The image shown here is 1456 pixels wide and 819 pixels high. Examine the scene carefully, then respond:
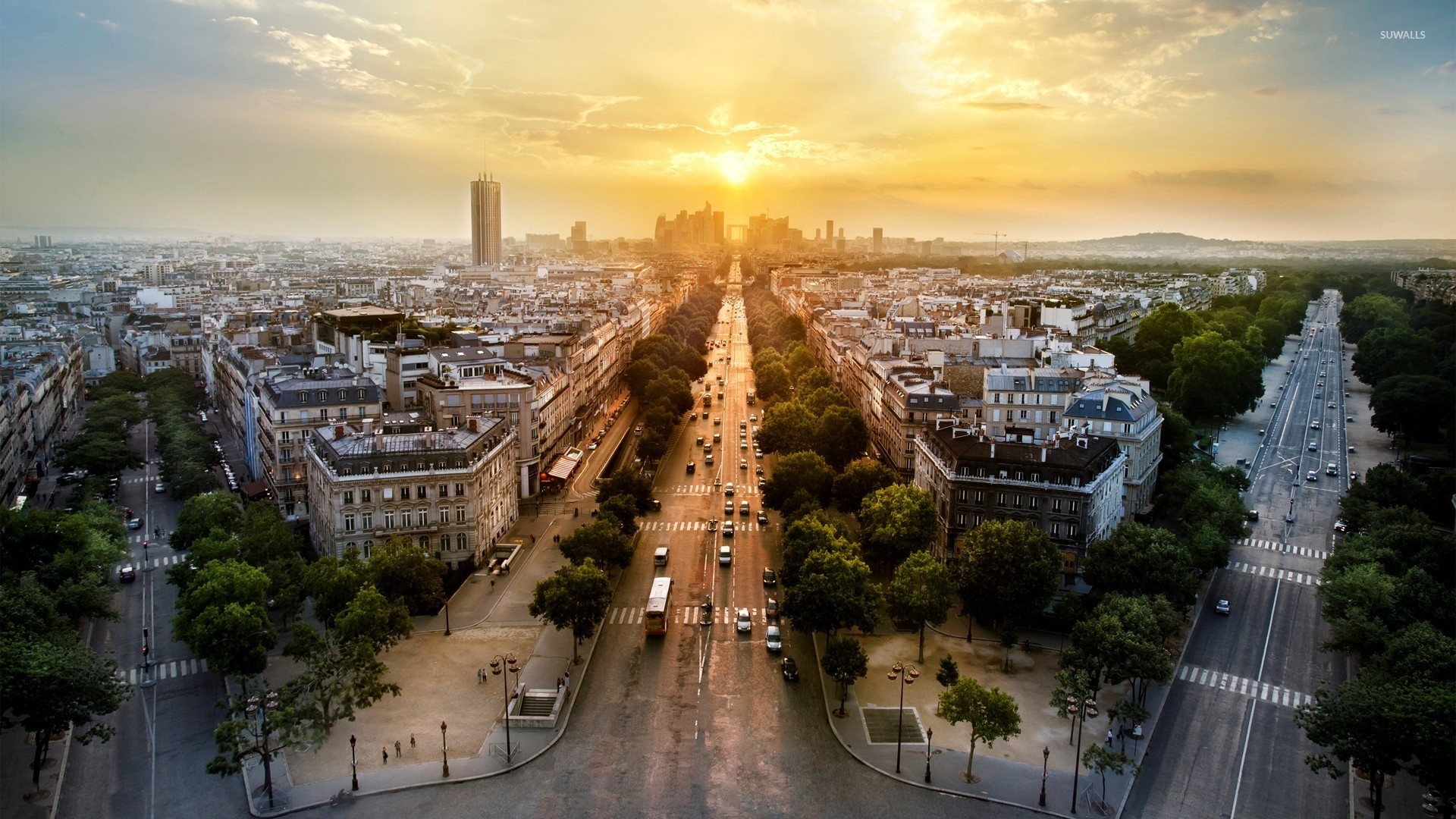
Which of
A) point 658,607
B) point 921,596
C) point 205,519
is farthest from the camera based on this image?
point 205,519

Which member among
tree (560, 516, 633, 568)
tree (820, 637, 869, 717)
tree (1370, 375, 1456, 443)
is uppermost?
tree (1370, 375, 1456, 443)

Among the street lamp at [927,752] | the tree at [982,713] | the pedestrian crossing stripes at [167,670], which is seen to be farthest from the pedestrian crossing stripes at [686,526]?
the tree at [982,713]

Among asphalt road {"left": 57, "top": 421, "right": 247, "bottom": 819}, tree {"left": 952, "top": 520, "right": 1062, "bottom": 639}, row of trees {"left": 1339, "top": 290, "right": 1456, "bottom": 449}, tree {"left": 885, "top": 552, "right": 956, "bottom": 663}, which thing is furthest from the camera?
row of trees {"left": 1339, "top": 290, "right": 1456, "bottom": 449}

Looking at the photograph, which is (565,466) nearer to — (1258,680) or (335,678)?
(335,678)

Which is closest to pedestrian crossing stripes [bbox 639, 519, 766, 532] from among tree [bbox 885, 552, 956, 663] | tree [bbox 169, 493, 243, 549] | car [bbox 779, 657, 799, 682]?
tree [bbox 885, 552, 956, 663]

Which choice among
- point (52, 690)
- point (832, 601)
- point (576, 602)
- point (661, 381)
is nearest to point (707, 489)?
point (661, 381)

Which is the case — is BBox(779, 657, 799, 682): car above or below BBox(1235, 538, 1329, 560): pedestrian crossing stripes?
below

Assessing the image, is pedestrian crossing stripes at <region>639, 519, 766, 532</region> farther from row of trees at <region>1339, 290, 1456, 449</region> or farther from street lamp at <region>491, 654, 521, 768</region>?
row of trees at <region>1339, 290, 1456, 449</region>
